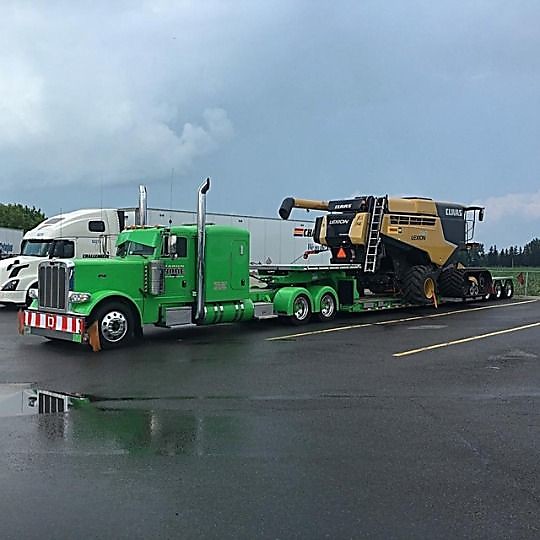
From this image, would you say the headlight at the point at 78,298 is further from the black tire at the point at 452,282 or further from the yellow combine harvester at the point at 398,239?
the black tire at the point at 452,282

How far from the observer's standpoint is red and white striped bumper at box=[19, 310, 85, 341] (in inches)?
496

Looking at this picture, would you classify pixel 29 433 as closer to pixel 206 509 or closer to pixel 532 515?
pixel 206 509

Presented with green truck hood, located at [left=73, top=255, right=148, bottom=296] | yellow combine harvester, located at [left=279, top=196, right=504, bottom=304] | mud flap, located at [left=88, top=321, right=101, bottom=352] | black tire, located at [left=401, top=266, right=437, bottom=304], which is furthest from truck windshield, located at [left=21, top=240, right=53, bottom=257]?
black tire, located at [left=401, top=266, right=437, bottom=304]

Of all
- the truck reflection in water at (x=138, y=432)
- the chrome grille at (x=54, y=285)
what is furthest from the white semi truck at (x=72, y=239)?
the truck reflection in water at (x=138, y=432)

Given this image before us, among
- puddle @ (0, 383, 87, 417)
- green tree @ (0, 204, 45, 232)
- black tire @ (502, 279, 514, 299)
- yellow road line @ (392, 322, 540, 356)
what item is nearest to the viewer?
puddle @ (0, 383, 87, 417)

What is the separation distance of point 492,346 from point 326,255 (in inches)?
382

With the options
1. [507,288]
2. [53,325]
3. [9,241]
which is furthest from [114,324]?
[9,241]

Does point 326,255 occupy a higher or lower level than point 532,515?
higher

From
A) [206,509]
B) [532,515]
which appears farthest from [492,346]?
[206,509]

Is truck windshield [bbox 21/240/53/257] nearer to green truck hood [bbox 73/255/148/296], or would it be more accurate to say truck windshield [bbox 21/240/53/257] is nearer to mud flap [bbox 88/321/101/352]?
green truck hood [bbox 73/255/148/296]

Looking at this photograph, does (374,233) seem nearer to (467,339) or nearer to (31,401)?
(467,339)

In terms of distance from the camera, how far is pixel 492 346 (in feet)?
44.6

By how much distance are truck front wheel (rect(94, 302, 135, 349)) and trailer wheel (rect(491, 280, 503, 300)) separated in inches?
694

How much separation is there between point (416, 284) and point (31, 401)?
48.6 ft
